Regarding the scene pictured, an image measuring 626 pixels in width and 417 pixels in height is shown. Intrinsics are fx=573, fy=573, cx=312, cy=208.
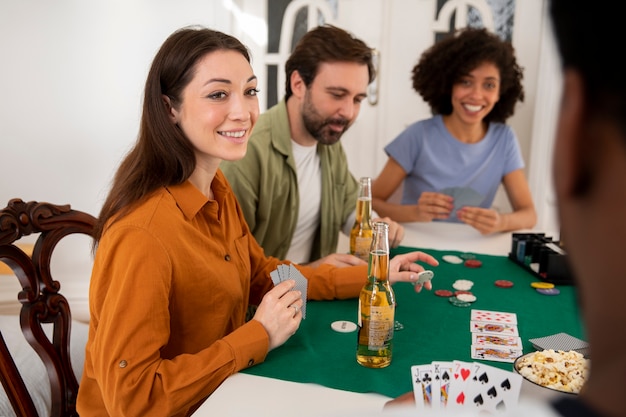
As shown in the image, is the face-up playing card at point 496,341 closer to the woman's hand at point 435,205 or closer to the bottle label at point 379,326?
the bottle label at point 379,326

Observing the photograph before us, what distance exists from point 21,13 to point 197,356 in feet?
9.36

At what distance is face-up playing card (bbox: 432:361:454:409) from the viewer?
0.89m

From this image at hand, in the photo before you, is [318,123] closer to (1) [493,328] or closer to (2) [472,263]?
(2) [472,263]

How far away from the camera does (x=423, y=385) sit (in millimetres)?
892

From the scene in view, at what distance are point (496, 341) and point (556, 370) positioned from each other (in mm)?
293

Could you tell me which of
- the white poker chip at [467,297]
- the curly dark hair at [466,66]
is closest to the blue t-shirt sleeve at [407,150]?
the curly dark hair at [466,66]

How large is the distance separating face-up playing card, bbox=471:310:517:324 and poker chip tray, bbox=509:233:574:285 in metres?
0.31

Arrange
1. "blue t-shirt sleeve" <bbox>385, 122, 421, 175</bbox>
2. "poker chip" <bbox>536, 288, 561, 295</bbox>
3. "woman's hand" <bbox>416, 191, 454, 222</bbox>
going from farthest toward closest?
"blue t-shirt sleeve" <bbox>385, 122, 421, 175</bbox>, "woman's hand" <bbox>416, 191, 454, 222</bbox>, "poker chip" <bbox>536, 288, 561, 295</bbox>

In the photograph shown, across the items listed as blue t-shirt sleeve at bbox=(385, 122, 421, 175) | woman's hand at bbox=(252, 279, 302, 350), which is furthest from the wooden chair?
blue t-shirt sleeve at bbox=(385, 122, 421, 175)

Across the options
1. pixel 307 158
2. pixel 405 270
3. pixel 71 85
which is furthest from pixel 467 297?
pixel 71 85

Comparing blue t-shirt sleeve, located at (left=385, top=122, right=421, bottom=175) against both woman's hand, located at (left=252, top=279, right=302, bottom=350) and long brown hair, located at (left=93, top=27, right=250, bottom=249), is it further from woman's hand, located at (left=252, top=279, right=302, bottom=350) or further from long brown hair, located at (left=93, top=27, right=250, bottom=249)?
woman's hand, located at (left=252, top=279, right=302, bottom=350)

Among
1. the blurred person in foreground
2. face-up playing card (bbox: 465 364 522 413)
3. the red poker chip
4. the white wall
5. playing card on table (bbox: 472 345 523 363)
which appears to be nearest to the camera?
the blurred person in foreground

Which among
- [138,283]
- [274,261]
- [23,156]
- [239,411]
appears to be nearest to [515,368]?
[239,411]

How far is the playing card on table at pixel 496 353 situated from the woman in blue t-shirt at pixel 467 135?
4.85 ft
